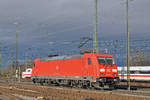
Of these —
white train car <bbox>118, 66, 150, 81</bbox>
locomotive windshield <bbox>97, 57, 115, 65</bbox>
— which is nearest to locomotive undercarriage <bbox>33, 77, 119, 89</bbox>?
locomotive windshield <bbox>97, 57, 115, 65</bbox>

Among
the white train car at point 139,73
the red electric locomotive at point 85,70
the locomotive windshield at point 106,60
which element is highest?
the locomotive windshield at point 106,60

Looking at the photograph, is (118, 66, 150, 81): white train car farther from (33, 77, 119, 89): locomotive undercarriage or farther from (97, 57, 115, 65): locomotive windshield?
(97, 57, 115, 65): locomotive windshield

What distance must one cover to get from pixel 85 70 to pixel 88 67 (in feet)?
1.94

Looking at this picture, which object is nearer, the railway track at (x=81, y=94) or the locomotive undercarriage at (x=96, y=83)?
the railway track at (x=81, y=94)

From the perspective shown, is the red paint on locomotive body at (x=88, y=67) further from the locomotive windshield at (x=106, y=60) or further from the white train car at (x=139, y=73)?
the white train car at (x=139, y=73)

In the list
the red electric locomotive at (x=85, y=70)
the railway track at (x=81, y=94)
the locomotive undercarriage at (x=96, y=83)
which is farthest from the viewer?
the red electric locomotive at (x=85, y=70)

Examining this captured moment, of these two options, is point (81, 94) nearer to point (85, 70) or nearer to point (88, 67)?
point (88, 67)

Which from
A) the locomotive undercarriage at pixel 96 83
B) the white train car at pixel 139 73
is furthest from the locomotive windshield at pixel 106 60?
the white train car at pixel 139 73

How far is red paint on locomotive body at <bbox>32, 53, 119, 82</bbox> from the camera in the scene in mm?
26797

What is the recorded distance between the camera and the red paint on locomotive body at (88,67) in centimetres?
2680

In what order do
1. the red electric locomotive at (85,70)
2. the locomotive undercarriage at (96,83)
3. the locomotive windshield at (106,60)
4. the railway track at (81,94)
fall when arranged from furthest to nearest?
the locomotive windshield at (106,60) < the red electric locomotive at (85,70) < the locomotive undercarriage at (96,83) < the railway track at (81,94)

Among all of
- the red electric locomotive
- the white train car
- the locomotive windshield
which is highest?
the locomotive windshield

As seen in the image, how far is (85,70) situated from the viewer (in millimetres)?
28000

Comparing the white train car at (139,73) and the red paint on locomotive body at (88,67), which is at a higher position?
the red paint on locomotive body at (88,67)
